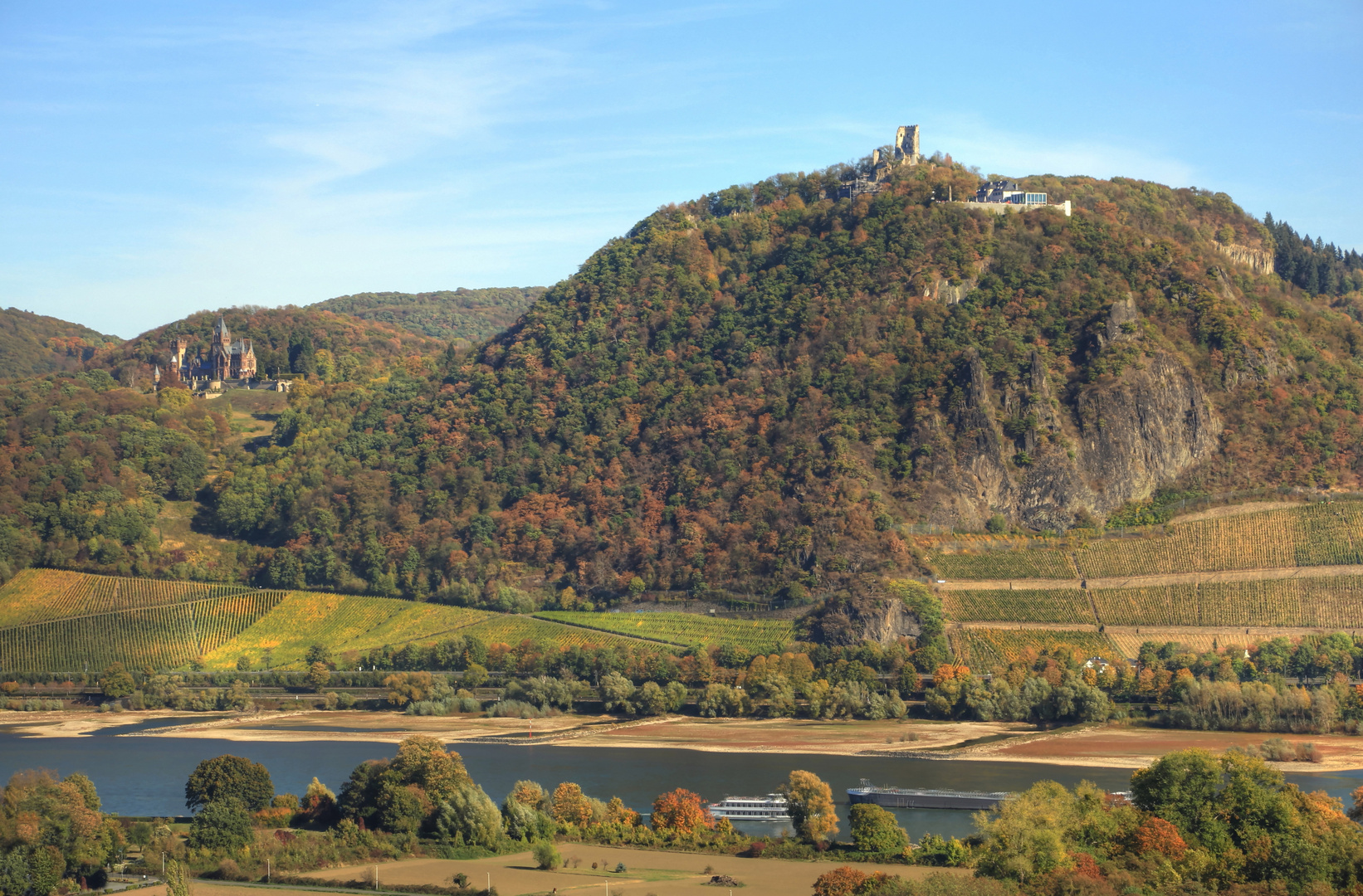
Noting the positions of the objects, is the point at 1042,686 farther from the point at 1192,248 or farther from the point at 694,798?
the point at 1192,248

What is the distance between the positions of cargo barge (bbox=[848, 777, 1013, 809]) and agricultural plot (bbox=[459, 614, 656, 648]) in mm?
38398

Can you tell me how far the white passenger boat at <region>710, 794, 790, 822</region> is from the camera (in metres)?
68.4

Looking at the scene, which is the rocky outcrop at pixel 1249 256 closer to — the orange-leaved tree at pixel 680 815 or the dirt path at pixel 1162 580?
the dirt path at pixel 1162 580

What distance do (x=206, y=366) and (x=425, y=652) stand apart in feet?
310

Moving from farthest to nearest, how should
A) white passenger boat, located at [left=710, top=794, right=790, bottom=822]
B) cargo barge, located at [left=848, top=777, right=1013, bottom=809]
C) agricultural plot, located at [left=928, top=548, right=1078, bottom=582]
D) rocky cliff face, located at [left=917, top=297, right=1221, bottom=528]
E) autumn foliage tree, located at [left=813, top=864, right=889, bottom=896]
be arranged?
rocky cliff face, located at [left=917, top=297, right=1221, bottom=528], agricultural plot, located at [left=928, top=548, right=1078, bottom=582], cargo barge, located at [left=848, top=777, right=1013, bottom=809], white passenger boat, located at [left=710, top=794, right=790, bottom=822], autumn foliage tree, located at [left=813, top=864, right=889, bottom=896]

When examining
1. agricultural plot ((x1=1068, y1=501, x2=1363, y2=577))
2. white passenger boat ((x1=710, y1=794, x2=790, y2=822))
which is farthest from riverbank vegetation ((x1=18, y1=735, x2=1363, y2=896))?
agricultural plot ((x1=1068, y1=501, x2=1363, y2=577))

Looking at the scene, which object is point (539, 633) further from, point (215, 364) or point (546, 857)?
point (215, 364)

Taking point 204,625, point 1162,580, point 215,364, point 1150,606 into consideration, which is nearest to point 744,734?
point 1150,606

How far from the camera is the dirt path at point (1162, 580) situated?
3974 inches

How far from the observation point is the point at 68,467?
141m

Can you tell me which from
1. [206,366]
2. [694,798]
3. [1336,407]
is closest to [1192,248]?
[1336,407]

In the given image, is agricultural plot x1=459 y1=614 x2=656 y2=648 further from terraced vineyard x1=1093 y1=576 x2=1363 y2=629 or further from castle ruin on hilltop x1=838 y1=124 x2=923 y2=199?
castle ruin on hilltop x1=838 y1=124 x2=923 y2=199

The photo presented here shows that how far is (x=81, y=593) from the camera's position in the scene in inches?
4899

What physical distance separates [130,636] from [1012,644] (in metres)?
66.0
